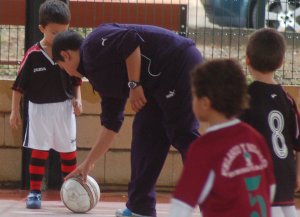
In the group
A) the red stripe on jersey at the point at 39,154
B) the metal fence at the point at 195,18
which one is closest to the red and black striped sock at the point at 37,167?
the red stripe on jersey at the point at 39,154

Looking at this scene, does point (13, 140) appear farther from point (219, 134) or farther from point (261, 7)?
point (219, 134)

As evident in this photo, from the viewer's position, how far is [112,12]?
334 inches

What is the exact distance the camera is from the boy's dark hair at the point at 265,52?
4.52 m

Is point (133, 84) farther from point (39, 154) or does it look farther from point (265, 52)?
point (39, 154)

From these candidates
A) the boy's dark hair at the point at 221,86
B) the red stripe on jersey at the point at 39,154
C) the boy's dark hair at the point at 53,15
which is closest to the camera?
the boy's dark hair at the point at 221,86

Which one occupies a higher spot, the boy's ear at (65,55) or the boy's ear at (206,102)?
the boy's ear at (65,55)

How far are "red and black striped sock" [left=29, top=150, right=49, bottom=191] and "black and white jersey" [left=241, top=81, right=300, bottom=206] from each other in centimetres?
323

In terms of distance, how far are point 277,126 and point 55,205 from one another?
11.0 feet

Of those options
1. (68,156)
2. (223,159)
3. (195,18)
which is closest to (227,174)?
(223,159)

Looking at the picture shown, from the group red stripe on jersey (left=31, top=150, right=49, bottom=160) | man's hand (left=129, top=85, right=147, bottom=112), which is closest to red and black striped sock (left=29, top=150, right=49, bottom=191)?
red stripe on jersey (left=31, top=150, right=49, bottom=160)

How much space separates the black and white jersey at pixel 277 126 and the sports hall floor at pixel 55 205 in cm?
270

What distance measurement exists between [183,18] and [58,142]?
1958mm

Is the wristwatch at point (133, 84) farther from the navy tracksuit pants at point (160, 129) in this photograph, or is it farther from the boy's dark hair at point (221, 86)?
the boy's dark hair at point (221, 86)

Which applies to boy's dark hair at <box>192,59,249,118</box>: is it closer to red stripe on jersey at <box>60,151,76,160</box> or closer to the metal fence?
Answer: red stripe on jersey at <box>60,151,76,160</box>
